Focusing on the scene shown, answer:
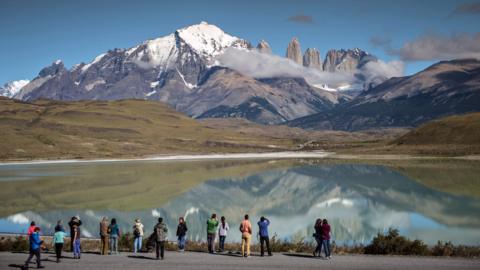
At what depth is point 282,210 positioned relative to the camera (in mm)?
66875

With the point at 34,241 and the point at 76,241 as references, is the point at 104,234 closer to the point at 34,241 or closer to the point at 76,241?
the point at 76,241

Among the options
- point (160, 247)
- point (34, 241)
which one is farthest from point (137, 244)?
point (34, 241)

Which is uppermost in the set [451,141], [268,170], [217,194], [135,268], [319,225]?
[451,141]

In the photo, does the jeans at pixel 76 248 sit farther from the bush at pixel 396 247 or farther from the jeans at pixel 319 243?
the bush at pixel 396 247

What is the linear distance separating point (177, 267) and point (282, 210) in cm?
4009

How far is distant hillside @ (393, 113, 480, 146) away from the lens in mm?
167550

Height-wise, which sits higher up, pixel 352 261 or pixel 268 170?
pixel 268 170

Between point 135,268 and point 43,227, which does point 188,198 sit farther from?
point 135,268

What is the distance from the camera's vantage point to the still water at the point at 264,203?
163 ft

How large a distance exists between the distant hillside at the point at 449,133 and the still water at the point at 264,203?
63.3 metres

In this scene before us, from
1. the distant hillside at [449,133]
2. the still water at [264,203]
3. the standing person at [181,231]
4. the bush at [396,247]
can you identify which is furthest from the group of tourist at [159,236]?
the distant hillside at [449,133]

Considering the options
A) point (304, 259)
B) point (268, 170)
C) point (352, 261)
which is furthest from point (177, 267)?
→ point (268, 170)

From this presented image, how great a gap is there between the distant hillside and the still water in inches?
2493

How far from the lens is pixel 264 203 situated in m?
73.7
